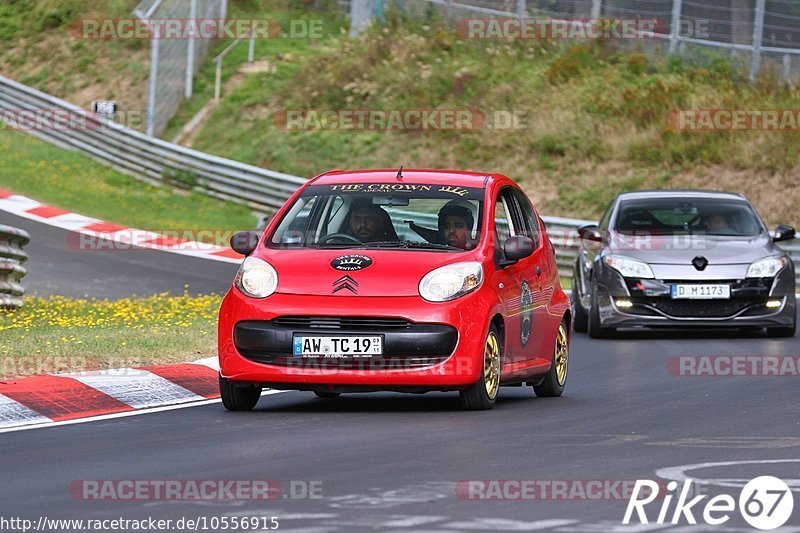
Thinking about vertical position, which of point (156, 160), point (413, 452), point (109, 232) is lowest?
point (109, 232)

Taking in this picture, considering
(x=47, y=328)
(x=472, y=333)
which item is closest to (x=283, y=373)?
(x=472, y=333)

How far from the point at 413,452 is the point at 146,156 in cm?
2760

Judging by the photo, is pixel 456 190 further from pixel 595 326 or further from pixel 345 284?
pixel 595 326

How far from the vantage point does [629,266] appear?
17844mm

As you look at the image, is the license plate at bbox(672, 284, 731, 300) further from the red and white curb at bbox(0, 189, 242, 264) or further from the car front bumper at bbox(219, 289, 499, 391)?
the red and white curb at bbox(0, 189, 242, 264)

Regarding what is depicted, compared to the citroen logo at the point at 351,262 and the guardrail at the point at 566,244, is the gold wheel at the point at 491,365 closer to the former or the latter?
the citroen logo at the point at 351,262

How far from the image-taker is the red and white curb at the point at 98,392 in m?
10.6

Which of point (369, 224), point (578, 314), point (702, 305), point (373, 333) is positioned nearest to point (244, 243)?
point (369, 224)

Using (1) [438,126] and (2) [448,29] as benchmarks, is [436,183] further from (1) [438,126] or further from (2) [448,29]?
(2) [448,29]

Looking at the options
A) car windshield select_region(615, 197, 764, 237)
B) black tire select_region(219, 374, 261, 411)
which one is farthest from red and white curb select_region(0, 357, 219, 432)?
car windshield select_region(615, 197, 764, 237)

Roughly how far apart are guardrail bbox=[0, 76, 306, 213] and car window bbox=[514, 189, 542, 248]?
1932 centimetres

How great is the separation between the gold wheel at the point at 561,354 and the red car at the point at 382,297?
54 cm

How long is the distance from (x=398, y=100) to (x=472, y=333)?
92.1ft

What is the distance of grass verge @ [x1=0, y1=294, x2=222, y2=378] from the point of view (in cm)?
1232
